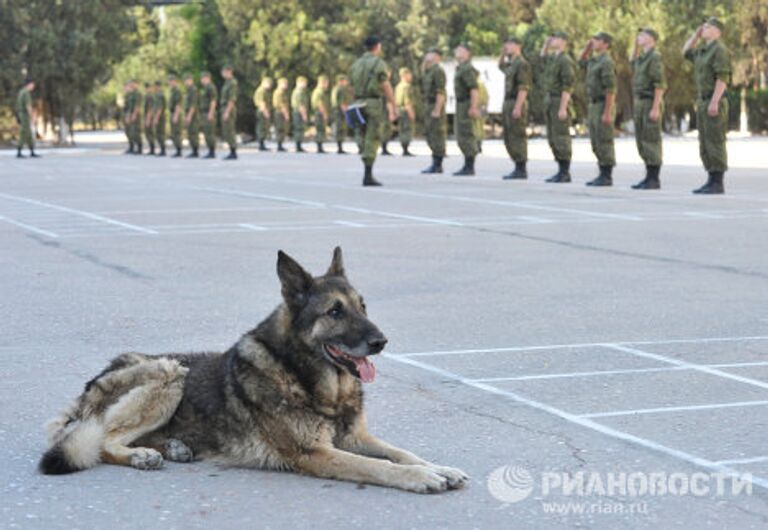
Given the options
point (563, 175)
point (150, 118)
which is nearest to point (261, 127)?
point (150, 118)

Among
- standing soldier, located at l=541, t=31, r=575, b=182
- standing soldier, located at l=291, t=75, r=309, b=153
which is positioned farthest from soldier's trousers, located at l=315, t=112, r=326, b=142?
standing soldier, located at l=541, t=31, r=575, b=182

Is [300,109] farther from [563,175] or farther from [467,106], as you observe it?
[563,175]

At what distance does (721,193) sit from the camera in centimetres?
2345

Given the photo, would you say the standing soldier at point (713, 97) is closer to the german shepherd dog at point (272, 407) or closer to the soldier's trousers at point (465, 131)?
the soldier's trousers at point (465, 131)

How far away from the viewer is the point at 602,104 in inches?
1057

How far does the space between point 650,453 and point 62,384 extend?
3.32 metres

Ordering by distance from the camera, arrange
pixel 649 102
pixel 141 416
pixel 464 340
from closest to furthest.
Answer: pixel 141 416, pixel 464 340, pixel 649 102

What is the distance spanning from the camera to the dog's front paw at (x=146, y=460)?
6395 millimetres

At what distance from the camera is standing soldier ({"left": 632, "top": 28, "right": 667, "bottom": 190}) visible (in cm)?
2503

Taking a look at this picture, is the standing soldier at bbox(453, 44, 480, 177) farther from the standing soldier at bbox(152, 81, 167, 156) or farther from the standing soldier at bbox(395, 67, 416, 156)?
the standing soldier at bbox(152, 81, 167, 156)

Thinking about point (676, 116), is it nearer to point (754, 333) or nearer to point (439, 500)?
point (754, 333)

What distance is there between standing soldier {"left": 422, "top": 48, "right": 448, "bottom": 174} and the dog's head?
86.9ft

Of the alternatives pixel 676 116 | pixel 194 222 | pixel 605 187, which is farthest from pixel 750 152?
pixel 676 116

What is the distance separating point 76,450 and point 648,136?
19.7 m
